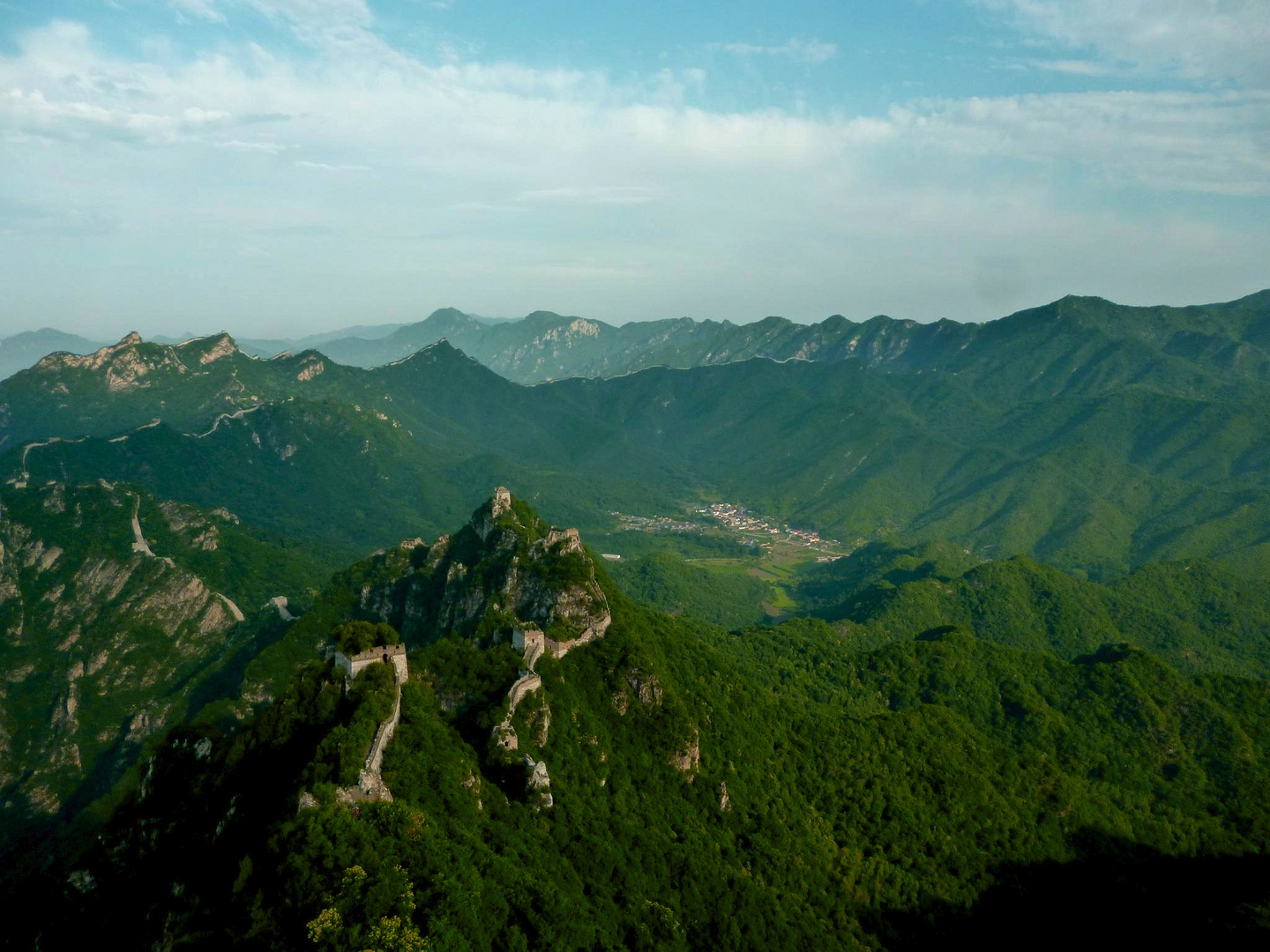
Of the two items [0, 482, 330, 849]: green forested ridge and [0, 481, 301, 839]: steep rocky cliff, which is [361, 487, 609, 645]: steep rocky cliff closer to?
[0, 482, 330, 849]: green forested ridge

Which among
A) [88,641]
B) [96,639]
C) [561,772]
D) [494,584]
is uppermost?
[494,584]

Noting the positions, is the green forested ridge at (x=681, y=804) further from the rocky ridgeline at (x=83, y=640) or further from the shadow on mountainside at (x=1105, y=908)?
the rocky ridgeline at (x=83, y=640)

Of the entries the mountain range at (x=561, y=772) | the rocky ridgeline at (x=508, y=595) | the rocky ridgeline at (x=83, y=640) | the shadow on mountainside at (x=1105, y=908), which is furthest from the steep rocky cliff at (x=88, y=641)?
the shadow on mountainside at (x=1105, y=908)

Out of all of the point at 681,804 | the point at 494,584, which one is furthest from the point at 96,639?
the point at 681,804

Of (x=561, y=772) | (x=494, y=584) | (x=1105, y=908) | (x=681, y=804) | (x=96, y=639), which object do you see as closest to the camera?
(x=561, y=772)

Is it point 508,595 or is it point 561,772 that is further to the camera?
point 508,595

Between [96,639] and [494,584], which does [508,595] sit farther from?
[96,639]

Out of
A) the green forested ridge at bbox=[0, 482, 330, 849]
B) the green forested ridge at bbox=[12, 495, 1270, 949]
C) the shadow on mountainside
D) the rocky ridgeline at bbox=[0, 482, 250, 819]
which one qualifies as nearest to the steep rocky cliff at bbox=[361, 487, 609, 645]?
the green forested ridge at bbox=[12, 495, 1270, 949]
